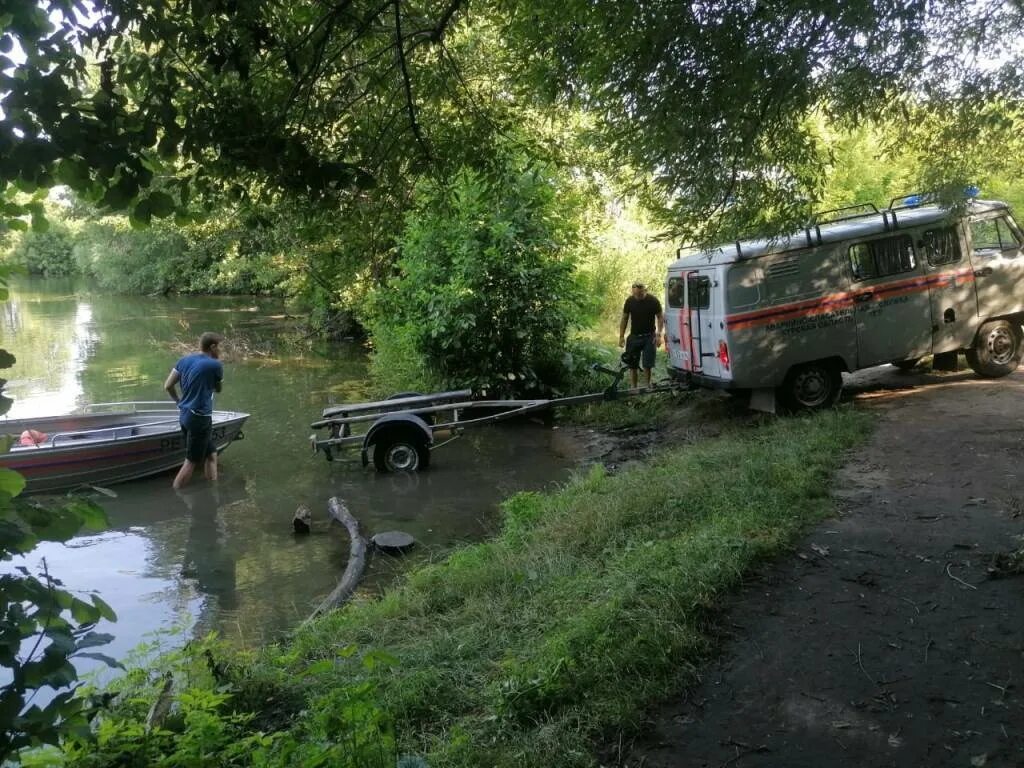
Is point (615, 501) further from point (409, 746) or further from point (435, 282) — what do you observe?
point (435, 282)

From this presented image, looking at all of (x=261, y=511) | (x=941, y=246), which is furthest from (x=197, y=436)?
(x=941, y=246)

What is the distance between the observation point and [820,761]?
373cm

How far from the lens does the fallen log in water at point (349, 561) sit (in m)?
7.41

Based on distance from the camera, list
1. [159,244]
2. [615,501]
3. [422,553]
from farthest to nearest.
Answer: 1. [159,244]
2. [422,553]
3. [615,501]

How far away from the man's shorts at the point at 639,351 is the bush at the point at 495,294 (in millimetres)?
1544

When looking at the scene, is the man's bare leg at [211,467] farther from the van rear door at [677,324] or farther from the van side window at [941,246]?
the van side window at [941,246]

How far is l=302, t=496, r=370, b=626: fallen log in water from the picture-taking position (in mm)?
7406

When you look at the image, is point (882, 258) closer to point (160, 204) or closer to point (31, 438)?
point (160, 204)

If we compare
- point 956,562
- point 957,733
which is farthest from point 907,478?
point 957,733

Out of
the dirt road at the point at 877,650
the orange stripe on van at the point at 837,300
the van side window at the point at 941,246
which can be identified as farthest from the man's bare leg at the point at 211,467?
the van side window at the point at 941,246

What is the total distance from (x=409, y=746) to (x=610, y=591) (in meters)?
1.89

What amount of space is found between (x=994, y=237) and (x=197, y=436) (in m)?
11.5

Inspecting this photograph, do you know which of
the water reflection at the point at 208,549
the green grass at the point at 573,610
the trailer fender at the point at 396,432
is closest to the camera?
the green grass at the point at 573,610

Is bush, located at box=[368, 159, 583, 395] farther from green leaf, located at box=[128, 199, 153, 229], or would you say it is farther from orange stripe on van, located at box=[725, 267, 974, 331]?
green leaf, located at box=[128, 199, 153, 229]
